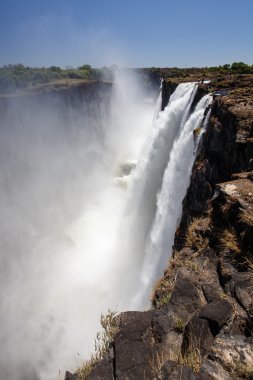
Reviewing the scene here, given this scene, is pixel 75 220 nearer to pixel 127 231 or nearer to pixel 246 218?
pixel 127 231

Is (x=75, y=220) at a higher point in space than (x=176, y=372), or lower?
lower

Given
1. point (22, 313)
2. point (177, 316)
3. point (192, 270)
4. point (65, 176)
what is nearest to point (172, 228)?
point (192, 270)

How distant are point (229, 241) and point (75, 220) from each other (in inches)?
1130

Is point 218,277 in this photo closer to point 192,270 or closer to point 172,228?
point 192,270

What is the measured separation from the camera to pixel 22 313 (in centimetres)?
2161

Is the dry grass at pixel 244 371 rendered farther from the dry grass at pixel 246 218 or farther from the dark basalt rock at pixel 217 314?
the dry grass at pixel 246 218

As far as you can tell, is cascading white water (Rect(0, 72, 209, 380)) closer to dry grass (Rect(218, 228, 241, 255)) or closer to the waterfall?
the waterfall

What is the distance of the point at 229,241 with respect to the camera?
622 cm

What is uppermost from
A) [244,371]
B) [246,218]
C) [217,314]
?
[246,218]

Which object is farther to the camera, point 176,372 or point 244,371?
point 176,372

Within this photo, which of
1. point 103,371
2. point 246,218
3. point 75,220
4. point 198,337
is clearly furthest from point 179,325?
point 75,220

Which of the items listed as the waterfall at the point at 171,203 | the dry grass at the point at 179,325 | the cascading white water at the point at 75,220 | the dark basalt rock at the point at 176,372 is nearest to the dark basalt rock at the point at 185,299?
the dry grass at the point at 179,325

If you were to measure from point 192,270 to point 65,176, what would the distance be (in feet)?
118

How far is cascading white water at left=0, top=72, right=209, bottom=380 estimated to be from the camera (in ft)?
55.2
